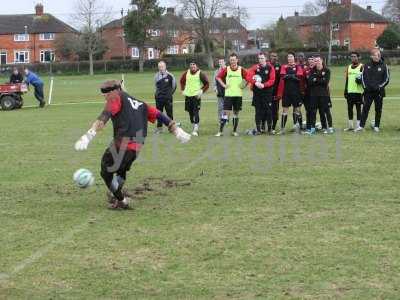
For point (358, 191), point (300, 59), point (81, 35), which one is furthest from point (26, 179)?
point (81, 35)

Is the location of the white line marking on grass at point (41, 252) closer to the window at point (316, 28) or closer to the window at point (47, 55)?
the window at point (316, 28)

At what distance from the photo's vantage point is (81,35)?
91938mm

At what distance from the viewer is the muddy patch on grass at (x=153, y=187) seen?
9.27 metres

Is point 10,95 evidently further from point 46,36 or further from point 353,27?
point 353,27

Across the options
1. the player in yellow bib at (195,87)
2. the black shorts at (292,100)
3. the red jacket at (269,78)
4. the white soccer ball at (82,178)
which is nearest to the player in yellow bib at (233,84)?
the red jacket at (269,78)

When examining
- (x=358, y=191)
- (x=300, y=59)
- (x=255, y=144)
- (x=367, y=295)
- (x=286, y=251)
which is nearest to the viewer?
(x=367, y=295)

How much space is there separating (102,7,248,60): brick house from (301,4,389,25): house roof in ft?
38.7

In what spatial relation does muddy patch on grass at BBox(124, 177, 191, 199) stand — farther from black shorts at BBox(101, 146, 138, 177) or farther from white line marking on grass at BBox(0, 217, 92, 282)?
white line marking on grass at BBox(0, 217, 92, 282)

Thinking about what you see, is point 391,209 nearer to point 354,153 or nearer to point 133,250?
point 133,250

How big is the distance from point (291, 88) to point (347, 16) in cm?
9326

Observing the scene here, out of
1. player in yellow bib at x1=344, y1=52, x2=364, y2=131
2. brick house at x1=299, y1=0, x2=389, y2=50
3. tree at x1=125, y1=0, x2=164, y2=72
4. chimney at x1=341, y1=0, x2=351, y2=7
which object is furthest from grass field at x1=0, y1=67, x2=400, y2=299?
chimney at x1=341, y1=0, x2=351, y2=7

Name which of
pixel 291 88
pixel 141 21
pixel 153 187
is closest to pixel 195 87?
pixel 291 88

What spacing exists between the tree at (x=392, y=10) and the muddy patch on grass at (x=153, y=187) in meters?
96.3

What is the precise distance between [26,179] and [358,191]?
203 inches
